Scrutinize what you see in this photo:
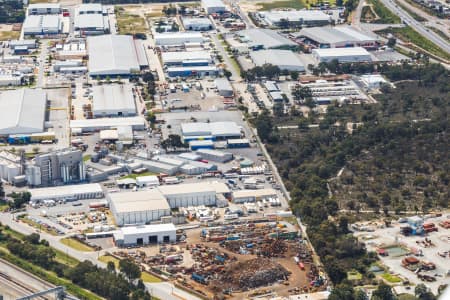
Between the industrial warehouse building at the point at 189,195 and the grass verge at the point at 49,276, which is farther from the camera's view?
the industrial warehouse building at the point at 189,195

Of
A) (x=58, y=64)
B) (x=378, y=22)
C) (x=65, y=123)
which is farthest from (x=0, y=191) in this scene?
(x=378, y=22)

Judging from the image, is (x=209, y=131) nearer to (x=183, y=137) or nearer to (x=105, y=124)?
(x=183, y=137)

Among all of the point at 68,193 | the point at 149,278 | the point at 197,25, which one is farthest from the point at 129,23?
the point at 149,278

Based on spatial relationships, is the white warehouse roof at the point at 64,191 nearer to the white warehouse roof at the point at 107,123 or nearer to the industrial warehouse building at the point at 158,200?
the industrial warehouse building at the point at 158,200

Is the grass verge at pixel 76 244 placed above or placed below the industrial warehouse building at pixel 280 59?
below

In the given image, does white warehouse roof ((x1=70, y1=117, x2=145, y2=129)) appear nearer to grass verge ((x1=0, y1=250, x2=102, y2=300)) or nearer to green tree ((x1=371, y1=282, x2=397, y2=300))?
grass verge ((x1=0, y1=250, x2=102, y2=300))

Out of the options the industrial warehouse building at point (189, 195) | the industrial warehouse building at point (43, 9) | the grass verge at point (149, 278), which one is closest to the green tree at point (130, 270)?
the grass verge at point (149, 278)
